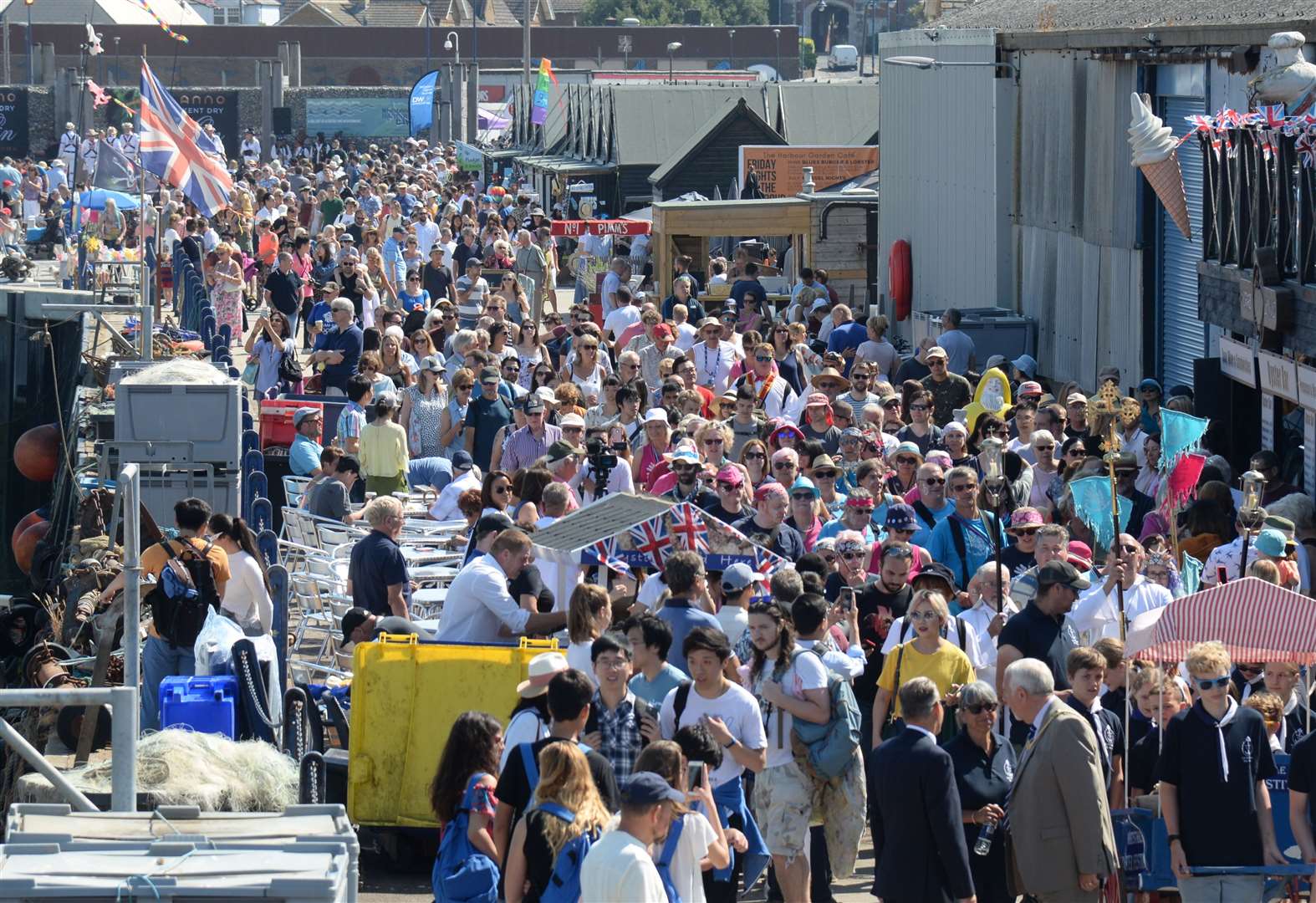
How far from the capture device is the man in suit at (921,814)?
7344 mm

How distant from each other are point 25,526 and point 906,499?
1377cm

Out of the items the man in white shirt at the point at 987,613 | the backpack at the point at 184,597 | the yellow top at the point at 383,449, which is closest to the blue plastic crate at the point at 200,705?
the backpack at the point at 184,597

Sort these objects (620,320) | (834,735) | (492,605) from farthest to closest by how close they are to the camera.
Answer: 1. (620,320)
2. (492,605)
3. (834,735)

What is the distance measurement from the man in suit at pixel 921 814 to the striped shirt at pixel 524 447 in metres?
6.98

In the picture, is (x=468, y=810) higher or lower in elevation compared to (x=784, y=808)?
higher

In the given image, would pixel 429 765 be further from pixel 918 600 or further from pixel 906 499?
pixel 906 499

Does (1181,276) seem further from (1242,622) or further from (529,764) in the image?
(529,764)

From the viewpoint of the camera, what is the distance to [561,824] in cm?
648

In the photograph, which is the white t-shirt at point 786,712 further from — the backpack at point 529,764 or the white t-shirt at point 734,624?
the backpack at point 529,764

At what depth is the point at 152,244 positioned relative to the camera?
31875 millimetres

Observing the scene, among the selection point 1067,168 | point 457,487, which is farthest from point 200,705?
point 1067,168

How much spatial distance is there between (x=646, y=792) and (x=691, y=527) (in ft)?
13.8

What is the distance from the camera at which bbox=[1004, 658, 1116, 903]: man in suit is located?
747 cm

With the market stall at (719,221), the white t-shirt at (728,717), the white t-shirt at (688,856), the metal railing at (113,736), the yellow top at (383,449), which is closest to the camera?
the metal railing at (113,736)
